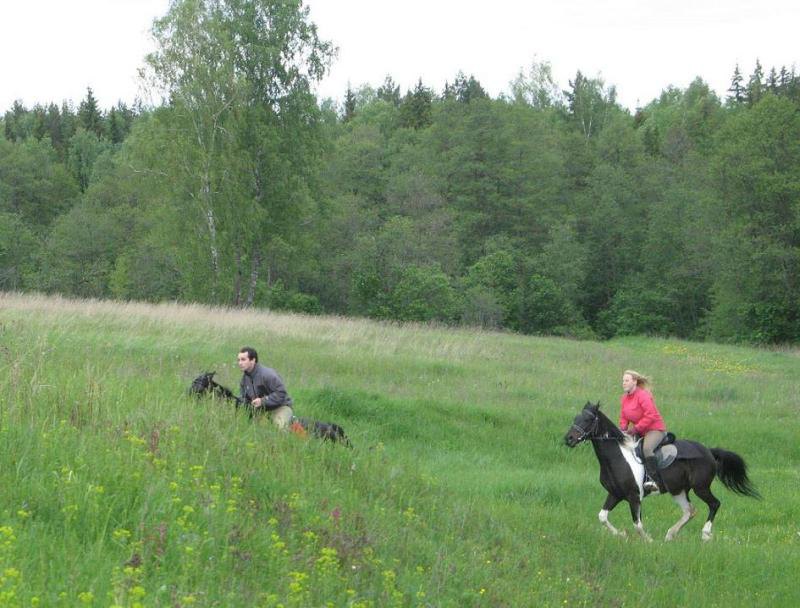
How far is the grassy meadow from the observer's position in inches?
215

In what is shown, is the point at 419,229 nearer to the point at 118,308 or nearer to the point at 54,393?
the point at 118,308

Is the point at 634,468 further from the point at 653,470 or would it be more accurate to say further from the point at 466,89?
the point at 466,89

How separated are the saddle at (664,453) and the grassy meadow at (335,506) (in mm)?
960

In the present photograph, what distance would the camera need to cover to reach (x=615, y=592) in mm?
8102

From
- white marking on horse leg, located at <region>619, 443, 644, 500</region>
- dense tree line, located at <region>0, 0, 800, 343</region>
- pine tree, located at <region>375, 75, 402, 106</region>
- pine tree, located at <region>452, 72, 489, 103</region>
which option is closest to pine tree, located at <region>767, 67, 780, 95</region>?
dense tree line, located at <region>0, 0, 800, 343</region>

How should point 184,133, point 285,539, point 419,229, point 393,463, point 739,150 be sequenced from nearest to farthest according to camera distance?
point 285,539 < point 393,463 < point 184,133 < point 739,150 < point 419,229

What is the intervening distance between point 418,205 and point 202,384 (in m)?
50.1

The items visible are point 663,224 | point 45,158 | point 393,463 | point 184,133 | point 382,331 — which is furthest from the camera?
point 45,158

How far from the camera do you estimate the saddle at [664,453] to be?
1096cm

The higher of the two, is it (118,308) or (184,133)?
(184,133)

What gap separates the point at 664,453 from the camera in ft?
36.1

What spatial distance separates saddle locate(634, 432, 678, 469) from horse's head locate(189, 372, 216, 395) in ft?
17.8

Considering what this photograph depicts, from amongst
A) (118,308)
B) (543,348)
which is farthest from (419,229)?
(118,308)

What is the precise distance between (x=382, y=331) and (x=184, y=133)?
1597 cm
